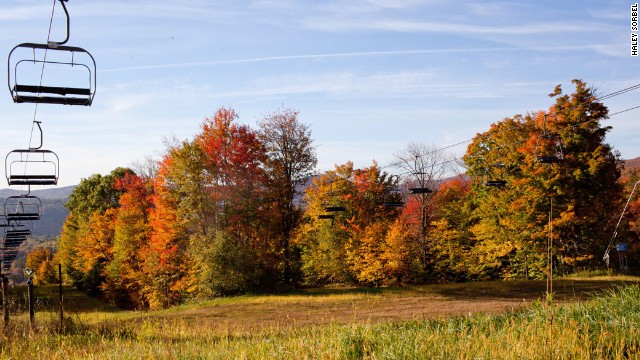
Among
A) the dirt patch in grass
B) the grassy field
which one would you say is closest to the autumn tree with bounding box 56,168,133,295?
the dirt patch in grass

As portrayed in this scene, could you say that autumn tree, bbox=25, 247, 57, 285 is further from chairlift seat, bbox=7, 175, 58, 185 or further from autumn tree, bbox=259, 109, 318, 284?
chairlift seat, bbox=7, 175, 58, 185

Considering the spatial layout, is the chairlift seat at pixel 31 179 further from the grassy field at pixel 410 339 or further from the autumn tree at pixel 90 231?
the autumn tree at pixel 90 231

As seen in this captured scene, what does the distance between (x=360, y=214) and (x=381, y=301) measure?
18.6 metres

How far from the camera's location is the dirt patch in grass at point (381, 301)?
27.3 meters

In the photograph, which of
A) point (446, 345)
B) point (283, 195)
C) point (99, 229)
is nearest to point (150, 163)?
point (99, 229)

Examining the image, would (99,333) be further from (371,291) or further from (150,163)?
(150,163)

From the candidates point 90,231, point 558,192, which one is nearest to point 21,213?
point 558,192

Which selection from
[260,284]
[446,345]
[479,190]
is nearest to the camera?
[446,345]

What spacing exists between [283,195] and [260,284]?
6888 millimetres

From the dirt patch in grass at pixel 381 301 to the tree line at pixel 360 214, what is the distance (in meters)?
3.37

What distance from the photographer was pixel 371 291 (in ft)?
124

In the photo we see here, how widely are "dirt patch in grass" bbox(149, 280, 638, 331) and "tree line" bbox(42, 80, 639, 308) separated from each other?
133 inches

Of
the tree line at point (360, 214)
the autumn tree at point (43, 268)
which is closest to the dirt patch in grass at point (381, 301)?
the tree line at point (360, 214)

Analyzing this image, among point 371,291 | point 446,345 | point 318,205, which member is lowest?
point 371,291
